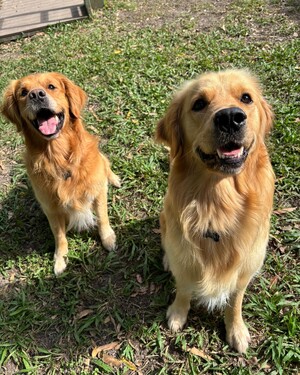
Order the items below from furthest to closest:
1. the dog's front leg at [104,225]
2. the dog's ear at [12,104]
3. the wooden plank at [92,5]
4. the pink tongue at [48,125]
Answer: the wooden plank at [92,5] → the dog's front leg at [104,225] → the dog's ear at [12,104] → the pink tongue at [48,125]

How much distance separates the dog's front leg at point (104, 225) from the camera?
11.4 feet

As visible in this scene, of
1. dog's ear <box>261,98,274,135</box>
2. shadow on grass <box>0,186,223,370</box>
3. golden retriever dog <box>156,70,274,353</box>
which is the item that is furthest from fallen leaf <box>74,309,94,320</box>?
dog's ear <box>261,98,274,135</box>

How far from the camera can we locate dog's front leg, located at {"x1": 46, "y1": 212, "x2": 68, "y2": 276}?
11.1 ft

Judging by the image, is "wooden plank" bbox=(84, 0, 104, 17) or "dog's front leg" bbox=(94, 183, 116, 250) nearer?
Result: "dog's front leg" bbox=(94, 183, 116, 250)

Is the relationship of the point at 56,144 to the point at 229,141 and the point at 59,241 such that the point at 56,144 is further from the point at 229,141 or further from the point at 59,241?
the point at 229,141

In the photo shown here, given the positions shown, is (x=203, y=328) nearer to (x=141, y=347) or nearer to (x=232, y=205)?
(x=141, y=347)

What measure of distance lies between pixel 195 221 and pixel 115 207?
183cm

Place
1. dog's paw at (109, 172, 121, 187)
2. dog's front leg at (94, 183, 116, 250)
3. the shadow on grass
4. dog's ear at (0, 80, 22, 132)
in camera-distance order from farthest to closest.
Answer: dog's paw at (109, 172, 121, 187) → dog's front leg at (94, 183, 116, 250) → dog's ear at (0, 80, 22, 132) → the shadow on grass

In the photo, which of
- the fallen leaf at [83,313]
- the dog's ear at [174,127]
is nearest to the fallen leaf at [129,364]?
the fallen leaf at [83,313]

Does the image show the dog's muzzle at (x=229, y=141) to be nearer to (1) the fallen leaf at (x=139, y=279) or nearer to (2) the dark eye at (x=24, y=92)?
(1) the fallen leaf at (x=139, y=279)

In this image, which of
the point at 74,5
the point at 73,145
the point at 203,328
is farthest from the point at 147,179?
the point at 74,5

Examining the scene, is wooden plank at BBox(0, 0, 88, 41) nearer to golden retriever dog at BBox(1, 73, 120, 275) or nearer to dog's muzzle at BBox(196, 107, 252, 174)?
golden retriever dog at BBox(1, 73, 120, 275)

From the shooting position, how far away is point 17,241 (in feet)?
12.3

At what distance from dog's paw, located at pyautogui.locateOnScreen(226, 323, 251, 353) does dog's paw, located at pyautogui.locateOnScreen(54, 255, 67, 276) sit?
1.71 meters
